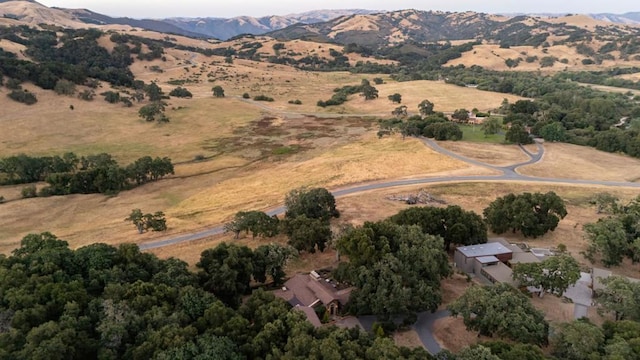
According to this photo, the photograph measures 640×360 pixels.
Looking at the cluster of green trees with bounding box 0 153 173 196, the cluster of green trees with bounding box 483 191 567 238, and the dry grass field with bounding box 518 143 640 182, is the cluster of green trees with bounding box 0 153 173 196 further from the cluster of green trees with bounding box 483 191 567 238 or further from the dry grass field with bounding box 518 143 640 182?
the dry grass field with bounding box 518 143 640 182

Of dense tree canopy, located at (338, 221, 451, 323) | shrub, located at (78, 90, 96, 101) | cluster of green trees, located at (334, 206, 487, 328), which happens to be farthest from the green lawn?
shrub, located at (78, 90, 96, 101)

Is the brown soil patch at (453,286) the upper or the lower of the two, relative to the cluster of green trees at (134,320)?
lower

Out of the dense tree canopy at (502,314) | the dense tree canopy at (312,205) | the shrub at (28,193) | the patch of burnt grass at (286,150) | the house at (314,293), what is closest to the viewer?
the dense tree canopy at (502,314)

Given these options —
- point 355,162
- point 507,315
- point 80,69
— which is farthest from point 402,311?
point 80,69

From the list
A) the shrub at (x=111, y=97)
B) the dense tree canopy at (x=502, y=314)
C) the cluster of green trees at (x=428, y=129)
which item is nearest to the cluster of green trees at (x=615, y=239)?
the dense tree canopy at (x=502, y=314)

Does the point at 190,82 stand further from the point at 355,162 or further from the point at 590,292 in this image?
the point at 590,292

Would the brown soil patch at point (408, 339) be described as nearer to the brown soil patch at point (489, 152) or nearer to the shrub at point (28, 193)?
the brown soil patch at point (489, 152)

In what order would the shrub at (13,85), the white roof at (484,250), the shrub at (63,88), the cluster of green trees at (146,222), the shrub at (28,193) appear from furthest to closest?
the shrub at (63,88)
the shrub at (13,85)
the shrub at (28,193)
the cluster of green trees at (146,222)
the white roof at (484,250)
